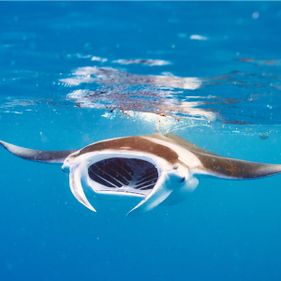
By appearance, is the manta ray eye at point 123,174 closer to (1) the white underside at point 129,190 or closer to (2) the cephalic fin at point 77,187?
(1) the white underside at point 129,190

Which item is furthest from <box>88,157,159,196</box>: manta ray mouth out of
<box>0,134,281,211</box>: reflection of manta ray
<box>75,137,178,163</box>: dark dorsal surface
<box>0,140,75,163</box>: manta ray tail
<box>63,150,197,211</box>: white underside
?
<box>0,140,75,163</box>: manta ray tail

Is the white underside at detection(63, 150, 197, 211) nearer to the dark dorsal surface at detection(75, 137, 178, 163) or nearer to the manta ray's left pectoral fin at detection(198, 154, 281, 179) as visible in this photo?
the dark dorsal surface at detection(75, 137, 178, 163)

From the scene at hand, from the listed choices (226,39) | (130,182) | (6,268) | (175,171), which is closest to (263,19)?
(226,39)

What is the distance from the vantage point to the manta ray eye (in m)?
6.79

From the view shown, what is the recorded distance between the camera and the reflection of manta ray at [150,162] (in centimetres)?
564

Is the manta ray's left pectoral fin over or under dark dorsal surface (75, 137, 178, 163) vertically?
under

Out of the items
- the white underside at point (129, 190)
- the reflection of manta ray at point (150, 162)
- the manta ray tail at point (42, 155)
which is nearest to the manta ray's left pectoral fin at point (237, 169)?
the reflection of manta ray at point (150, 162)

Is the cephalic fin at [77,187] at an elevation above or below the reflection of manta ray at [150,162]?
below

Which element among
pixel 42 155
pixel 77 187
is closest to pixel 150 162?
pixel 77 187

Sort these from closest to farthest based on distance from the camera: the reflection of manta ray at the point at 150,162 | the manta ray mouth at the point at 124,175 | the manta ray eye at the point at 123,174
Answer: the reflection of manta ray at the point at 150,162 → the manta ray mouth at the point at 124,175 → the manta ray eye at the point at 123,174

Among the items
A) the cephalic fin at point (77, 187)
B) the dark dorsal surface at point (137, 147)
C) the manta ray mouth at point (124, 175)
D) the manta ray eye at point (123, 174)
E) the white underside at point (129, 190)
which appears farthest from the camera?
the manta ray eye at point (123, 174)

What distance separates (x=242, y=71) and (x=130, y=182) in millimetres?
4179

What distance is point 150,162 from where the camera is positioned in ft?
20.7

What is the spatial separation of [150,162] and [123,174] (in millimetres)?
1295
